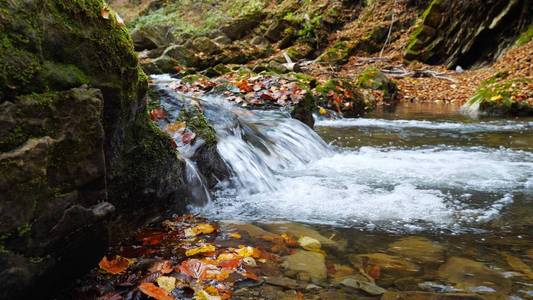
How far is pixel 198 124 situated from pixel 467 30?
14997 mm

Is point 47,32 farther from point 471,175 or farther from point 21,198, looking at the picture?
point 471,175

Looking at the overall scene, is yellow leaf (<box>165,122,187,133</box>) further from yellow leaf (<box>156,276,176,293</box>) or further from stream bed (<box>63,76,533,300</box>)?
yellow leaf (<box>156,276,176,293</box>)

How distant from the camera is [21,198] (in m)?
1.77

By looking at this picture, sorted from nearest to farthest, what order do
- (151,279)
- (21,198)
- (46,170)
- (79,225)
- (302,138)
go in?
(21,198) < (46,170) < (79,225) < (151,279) < (302,138)

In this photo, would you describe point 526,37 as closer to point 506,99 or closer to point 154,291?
point 506,99

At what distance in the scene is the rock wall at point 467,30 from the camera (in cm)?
1542

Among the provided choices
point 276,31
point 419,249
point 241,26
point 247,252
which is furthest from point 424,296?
point 241,26

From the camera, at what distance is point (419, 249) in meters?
2.80

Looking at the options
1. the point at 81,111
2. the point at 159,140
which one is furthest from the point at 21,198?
the point at 159,140

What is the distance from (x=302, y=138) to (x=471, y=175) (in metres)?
2.34

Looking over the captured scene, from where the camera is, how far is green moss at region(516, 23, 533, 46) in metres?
14.2

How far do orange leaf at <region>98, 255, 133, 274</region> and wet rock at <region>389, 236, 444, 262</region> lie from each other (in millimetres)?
1551

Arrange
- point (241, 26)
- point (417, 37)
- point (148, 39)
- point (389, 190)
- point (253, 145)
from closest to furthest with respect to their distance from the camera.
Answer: point (389, 190), point (253, 145), point (417, 37), point (148, 39), point (241, 26)

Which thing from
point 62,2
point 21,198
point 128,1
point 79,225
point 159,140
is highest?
point 128,1
